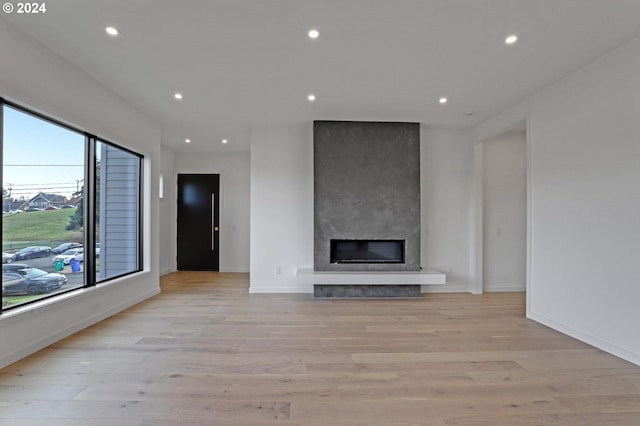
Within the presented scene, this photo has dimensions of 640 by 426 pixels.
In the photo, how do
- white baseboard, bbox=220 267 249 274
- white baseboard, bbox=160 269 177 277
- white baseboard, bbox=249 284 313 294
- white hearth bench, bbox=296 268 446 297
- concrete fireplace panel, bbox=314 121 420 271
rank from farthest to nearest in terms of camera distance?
1. white baseboard, bbox=220 267 249 274
2. white baseboard, bbox=160 269 177 277
3. white baseboard, bbox=249 284 313 294
4. concrete fireplace panel, bbox=314 121 420 271
5. white hearth bench, bbox=296 268 446 297

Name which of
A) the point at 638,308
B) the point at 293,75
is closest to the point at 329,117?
the point at 293,75

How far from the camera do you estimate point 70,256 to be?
347cm

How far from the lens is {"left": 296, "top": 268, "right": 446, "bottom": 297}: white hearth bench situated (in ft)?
15.5

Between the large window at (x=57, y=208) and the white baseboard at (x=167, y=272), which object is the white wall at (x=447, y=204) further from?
the white baseboard at (x=167, y=272)

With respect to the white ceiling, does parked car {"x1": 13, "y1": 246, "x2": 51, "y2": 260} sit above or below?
below

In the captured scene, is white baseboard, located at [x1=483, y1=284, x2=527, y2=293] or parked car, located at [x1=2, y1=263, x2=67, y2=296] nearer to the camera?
parked car, located at [x1=2, y1=263, x2=67, y2=296]

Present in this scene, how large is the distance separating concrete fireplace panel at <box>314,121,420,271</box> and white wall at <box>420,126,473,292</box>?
0.45 m

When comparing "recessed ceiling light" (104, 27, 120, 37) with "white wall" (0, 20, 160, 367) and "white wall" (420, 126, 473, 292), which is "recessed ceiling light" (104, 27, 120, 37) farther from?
"white wall" (420, 126, 473, 292)

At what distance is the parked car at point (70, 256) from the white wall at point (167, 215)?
10.9 feet

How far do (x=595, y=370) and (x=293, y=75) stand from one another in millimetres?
3838

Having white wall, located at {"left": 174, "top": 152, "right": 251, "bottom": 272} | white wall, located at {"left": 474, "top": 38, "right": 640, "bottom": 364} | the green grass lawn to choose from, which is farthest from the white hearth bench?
the green grass lawn

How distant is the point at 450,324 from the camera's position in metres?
3.72

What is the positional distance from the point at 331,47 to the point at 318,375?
110 inches

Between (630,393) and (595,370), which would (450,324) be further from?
(630,393)
